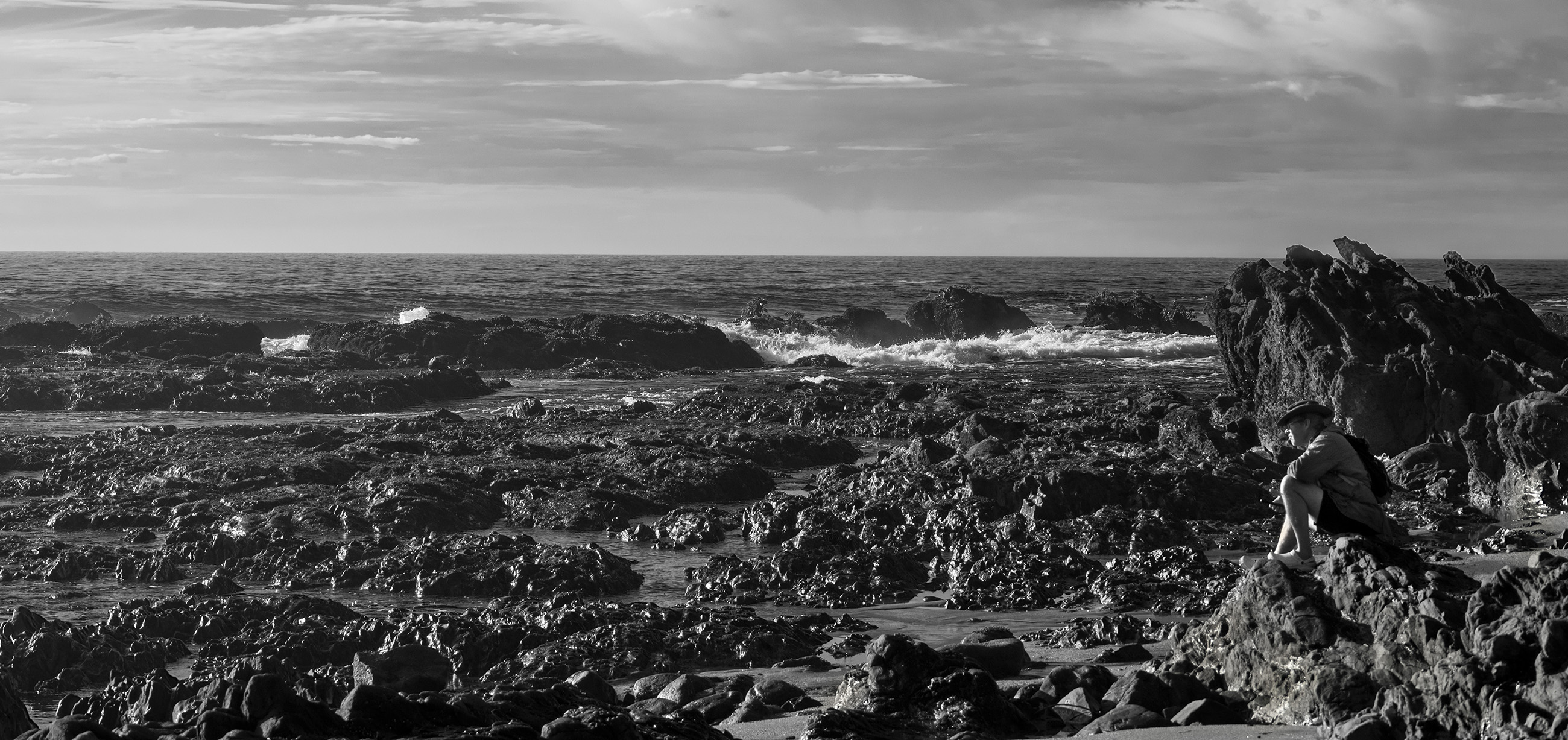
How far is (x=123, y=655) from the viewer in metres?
9.08

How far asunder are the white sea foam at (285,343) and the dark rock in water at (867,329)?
1596 centimetres

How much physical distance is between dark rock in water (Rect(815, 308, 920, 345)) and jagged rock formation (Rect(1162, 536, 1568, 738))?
118 feet

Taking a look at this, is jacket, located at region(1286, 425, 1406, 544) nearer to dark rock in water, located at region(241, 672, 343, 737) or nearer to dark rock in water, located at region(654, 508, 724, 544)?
dark rock in water, located at region(241, 672, 343, 737)

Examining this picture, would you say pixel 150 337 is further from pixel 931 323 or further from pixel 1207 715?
pixel 1207 715

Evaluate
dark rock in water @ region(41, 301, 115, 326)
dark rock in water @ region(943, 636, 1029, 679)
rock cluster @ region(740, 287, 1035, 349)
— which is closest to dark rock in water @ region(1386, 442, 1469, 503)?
dark rock in water @ region(943, 636, 1029, 679)

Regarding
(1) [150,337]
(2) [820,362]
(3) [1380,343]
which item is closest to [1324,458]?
(3) [1380,343]

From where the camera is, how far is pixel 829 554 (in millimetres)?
11891

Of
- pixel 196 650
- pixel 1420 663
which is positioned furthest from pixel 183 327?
pixel 1420 663

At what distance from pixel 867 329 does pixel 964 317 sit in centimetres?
322

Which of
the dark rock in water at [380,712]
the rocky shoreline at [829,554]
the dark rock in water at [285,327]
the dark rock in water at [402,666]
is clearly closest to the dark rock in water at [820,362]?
the rocky shoreline at [829,554]

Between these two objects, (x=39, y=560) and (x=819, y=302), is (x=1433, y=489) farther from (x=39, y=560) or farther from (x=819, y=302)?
(x=819, y=302)

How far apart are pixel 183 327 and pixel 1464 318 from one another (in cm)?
2820

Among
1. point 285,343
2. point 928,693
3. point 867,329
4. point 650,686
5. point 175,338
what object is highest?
point 928,693

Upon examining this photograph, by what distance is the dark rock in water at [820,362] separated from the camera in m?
34.8
